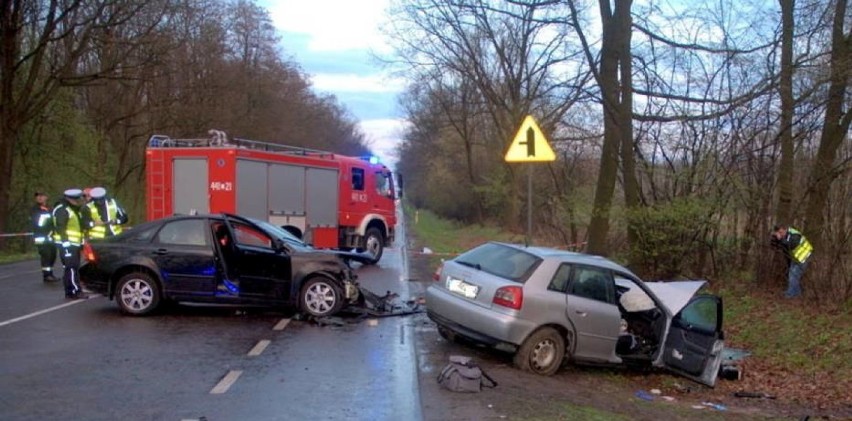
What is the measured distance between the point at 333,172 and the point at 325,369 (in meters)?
12.6

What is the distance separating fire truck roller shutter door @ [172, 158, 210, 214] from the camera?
679 inches

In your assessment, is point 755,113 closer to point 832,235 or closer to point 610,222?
point 832,235

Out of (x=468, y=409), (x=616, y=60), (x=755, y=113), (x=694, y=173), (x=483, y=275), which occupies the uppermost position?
(x=616, y=60)

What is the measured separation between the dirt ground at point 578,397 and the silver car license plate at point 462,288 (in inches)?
30.3

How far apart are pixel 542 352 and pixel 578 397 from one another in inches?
37.8

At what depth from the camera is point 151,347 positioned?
28.8 ft

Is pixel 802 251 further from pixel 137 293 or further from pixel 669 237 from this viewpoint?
pixel 137 293

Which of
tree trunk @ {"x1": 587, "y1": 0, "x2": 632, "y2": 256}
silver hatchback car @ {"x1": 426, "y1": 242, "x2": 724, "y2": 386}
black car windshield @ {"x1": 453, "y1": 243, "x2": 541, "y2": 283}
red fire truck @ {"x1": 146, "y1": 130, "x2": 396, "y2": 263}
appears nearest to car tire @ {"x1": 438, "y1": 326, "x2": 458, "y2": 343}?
silver hatchback car @ {"x1": 426, "y1": 242, "x2": 724, "y2": 386}

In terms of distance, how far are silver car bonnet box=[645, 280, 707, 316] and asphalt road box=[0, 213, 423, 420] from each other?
127 inches

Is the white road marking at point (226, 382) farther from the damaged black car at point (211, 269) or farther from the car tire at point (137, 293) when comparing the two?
the car tire at point (137, 293)

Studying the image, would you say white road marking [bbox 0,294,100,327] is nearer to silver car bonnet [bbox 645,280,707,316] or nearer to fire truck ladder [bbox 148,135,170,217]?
fire truck ladder [bbox 148,135,170,217]

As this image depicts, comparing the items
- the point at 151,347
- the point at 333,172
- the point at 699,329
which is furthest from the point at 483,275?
the point at 333,172

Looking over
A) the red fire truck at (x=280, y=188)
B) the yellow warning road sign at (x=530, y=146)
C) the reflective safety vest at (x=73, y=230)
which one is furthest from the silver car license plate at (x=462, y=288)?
the red fire truck at (x=280, y=188)

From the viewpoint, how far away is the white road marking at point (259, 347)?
8.68m
